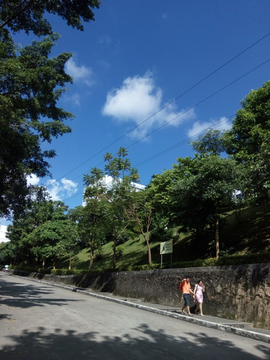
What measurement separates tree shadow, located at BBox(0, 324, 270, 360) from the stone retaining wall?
2.86 metres

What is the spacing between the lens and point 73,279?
28.0 metres

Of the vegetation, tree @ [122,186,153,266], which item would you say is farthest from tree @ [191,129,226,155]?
tree @ [122,186,153,266]

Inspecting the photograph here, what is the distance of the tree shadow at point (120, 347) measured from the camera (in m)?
4.95

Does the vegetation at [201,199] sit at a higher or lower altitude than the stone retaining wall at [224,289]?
higher

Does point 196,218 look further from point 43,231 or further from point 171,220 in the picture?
point 43,231

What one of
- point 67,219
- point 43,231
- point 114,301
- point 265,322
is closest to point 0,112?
point 265,322

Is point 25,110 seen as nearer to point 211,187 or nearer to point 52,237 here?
point 211,187

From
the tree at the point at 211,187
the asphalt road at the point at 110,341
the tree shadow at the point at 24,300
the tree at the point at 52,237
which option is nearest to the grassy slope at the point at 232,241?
the tree at the point at 211,187

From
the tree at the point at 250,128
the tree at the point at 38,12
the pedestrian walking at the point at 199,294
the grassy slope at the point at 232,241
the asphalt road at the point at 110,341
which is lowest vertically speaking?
the asphalt road at the point at 110,341

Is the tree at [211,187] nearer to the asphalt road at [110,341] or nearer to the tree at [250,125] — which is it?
the tree at [250,125]

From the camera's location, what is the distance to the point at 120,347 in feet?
18.4

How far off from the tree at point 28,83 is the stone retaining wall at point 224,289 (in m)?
9.01

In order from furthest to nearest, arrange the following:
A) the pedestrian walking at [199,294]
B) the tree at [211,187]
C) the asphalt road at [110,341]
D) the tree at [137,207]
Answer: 1. the tree at [137,207]
2. the tree at [211,187]
3. the pedestrian walking at [199,294]
4. the asphalt road at [110,341]

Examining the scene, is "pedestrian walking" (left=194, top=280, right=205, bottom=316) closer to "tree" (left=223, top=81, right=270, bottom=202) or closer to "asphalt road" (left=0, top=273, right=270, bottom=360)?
"asphalt road" (left=0, top=273, right=270, bottom=360)
